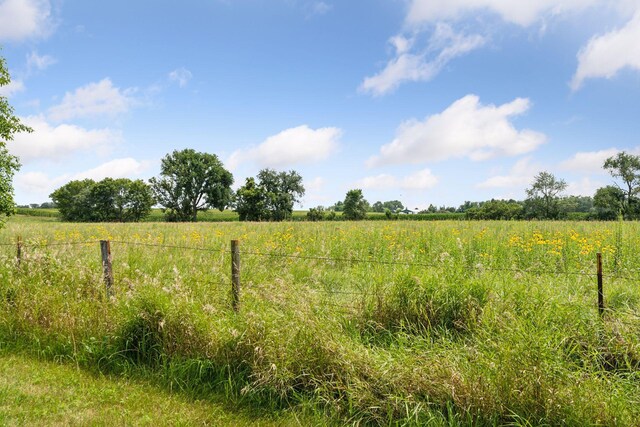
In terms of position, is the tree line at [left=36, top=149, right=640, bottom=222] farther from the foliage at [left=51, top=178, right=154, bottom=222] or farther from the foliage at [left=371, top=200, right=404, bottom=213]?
the foliage at [left=371, top=200, right=404, bottom=213]

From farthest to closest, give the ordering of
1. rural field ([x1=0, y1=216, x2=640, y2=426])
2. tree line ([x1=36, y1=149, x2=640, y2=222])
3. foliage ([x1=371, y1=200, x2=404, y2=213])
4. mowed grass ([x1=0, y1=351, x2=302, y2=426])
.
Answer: foliage ([x1=371, y1=200, x2=404, y2=213]), tree line ([x1=36, y1=149, x2=640, y2=222]), mowed grass ([x1=0, y1=351, x2=302, y2=426]), rural field ([x1=0, y1=216, x2=640, y2=426])

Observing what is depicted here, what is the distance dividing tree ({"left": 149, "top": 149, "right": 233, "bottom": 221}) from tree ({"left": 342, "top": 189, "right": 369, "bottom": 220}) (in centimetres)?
2890

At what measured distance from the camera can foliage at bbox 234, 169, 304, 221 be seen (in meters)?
66.2

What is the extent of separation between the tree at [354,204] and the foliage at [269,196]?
15.2 metres

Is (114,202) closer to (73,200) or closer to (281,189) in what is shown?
(73,200)

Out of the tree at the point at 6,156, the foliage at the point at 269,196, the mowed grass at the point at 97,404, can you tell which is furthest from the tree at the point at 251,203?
the mowed grass at the point at 97,404

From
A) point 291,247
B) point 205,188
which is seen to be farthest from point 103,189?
point 291,247

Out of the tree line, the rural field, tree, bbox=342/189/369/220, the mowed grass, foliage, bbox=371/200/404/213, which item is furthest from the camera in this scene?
foliage, bbox=371/200/404/213

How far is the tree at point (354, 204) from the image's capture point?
82.8 metres

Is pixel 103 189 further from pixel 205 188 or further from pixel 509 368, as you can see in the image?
pixel 509 368

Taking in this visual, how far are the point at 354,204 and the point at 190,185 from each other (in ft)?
120

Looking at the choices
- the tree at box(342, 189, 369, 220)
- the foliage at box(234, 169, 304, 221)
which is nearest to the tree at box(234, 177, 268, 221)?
the foliage at box(234, 169, 304, 221)

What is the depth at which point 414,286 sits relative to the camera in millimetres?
4910

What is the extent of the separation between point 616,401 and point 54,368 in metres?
6.05
